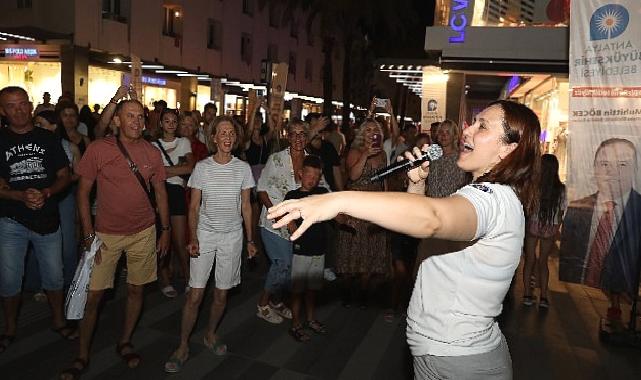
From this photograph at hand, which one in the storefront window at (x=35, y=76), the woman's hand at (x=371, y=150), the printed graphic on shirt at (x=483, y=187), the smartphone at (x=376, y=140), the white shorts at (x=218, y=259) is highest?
the storefront window at (x=35, y=76)

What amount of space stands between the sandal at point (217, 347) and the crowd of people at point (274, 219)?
0.05ft

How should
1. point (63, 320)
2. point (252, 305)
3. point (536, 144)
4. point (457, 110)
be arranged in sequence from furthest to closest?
point (457, 110) → point (252, 305) → point (63, 320) → point (536, 144)

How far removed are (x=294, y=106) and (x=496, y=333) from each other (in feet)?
54.2

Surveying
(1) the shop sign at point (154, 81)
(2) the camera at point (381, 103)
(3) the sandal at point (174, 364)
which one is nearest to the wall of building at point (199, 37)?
(1) the shop sign at point (154, 81)

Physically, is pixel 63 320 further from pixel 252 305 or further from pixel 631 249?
pixel 631 249

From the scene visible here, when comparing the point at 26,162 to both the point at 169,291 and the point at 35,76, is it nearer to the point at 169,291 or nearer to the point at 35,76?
the point at 169,291

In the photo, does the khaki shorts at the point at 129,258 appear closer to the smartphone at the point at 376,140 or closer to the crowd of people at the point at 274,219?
the crowd of people at the point at 274,219

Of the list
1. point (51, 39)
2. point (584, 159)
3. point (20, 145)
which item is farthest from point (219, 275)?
point (51, 39)

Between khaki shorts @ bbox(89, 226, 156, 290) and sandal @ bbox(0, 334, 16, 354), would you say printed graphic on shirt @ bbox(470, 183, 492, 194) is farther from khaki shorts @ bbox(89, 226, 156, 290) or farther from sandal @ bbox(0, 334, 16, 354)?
sandal @ bbox(0, 334, 16, 354)

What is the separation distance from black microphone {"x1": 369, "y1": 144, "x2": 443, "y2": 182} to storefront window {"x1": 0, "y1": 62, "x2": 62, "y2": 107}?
19560mm

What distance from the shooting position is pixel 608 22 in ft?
17.9

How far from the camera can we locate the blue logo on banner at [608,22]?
5373 millimetres

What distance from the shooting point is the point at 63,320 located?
17.1 feet

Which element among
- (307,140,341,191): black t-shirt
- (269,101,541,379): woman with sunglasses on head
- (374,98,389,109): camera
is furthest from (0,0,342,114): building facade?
(269,101,541,379): woman with sunglasses on head
